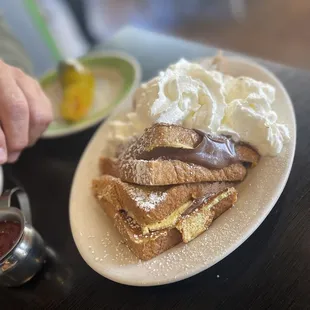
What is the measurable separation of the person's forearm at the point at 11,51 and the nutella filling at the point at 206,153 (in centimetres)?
107

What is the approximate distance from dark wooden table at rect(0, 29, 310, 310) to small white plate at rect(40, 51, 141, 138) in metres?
0.26

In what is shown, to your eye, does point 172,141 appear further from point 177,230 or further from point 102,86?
point 102,86

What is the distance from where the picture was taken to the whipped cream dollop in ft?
3.50

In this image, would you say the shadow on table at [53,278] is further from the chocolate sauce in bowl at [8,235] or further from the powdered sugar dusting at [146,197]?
the powdered sugar dusting at [146,197]

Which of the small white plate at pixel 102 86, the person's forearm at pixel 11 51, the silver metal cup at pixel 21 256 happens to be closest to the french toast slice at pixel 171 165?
the silver metal cup at pixel 21 256

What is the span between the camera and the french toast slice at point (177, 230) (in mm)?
979

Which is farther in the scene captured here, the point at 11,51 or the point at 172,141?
the point at 11,51

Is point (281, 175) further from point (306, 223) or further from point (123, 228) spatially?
point (123, 228)

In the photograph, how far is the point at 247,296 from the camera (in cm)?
89

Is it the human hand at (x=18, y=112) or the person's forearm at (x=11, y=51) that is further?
the person's forearm at (x=11, y=51)

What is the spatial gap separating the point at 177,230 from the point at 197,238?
51 millimetres

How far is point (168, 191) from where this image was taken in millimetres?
1022

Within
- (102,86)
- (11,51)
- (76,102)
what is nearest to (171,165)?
(76,102)

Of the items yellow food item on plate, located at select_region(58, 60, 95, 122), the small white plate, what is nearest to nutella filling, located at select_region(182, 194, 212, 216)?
the small white plate
